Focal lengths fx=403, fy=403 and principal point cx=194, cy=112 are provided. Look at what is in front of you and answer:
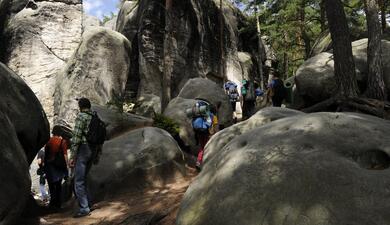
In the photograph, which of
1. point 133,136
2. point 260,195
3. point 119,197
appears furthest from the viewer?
point 133,136

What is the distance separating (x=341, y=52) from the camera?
33.9 feet

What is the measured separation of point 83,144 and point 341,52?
269 inches

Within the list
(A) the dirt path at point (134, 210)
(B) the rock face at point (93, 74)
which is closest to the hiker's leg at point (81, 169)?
(A) the dirt path at point (134, 210)

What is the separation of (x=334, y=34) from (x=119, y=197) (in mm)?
6795

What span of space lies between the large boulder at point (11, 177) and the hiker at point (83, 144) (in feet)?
5.57

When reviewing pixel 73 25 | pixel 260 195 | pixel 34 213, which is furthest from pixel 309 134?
pixel 73 25

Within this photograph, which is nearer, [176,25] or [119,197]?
[119,197]

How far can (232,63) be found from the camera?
28203mm

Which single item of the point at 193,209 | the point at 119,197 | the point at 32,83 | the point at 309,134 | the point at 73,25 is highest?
the point at 73,25

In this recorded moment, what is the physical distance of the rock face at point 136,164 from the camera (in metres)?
9.09

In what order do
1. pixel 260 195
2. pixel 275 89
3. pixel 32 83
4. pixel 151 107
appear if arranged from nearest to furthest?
pixel 260 195 < pixel 275 89 < pixel 151 107 < pixel 32 83

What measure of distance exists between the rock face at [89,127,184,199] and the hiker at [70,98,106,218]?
1510 mm

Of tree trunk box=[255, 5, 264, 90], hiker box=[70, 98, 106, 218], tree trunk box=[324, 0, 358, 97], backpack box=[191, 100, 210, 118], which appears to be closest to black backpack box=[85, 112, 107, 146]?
hiker box=[70, 98, 106, 218]

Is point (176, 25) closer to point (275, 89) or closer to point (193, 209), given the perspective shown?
point (275, 89)
